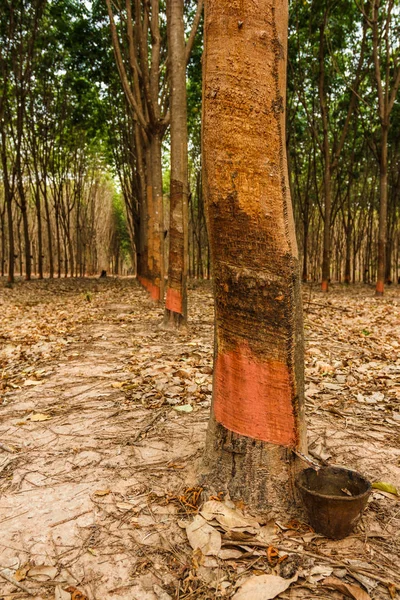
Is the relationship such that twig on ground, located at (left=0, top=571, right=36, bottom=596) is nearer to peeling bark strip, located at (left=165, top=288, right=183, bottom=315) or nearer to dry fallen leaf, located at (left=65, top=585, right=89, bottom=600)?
dry fallen leaf, located at (left=65, top=585, right=89, bottom=600)

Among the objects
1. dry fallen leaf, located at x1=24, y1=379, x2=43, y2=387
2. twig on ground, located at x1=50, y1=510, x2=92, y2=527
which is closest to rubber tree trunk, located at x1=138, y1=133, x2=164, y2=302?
dry fallen leaf, located at x1=24, y1=379, x2=43, y2=387

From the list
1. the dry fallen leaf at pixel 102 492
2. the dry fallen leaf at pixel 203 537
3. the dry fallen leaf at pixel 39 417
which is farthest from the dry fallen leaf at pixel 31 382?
the dry fallen leaf at pixel 203 537

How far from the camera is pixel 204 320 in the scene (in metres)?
6.73

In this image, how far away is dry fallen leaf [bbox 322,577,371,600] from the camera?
1.39m

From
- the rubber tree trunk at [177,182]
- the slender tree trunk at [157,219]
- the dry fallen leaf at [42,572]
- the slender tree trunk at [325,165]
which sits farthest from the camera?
the slender tree trunk at [325,165]

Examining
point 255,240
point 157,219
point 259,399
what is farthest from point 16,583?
point 157,219

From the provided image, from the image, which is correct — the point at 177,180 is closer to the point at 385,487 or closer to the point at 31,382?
the point at 31,382

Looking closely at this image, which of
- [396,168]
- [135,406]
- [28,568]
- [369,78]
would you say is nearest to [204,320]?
[135,406]

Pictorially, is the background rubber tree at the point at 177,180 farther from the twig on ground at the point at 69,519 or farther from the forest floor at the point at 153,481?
the twig on ground at the point at 69,519

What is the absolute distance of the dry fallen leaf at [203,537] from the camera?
1.59m

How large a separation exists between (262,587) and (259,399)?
25.9 inches

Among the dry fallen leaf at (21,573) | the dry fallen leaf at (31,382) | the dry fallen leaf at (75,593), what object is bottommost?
the dry fallen leaf at (75,593)

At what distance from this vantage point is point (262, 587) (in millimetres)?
1406

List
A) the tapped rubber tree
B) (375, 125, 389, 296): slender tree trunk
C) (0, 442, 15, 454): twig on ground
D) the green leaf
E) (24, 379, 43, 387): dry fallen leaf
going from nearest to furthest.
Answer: the tapped rubber tree
the green leaf
(0, 442, 15, 454): twig on ground
(24, 379, 43, 387): dry fallen leaf
(375, 125, 389, 296): slender tree trunk
